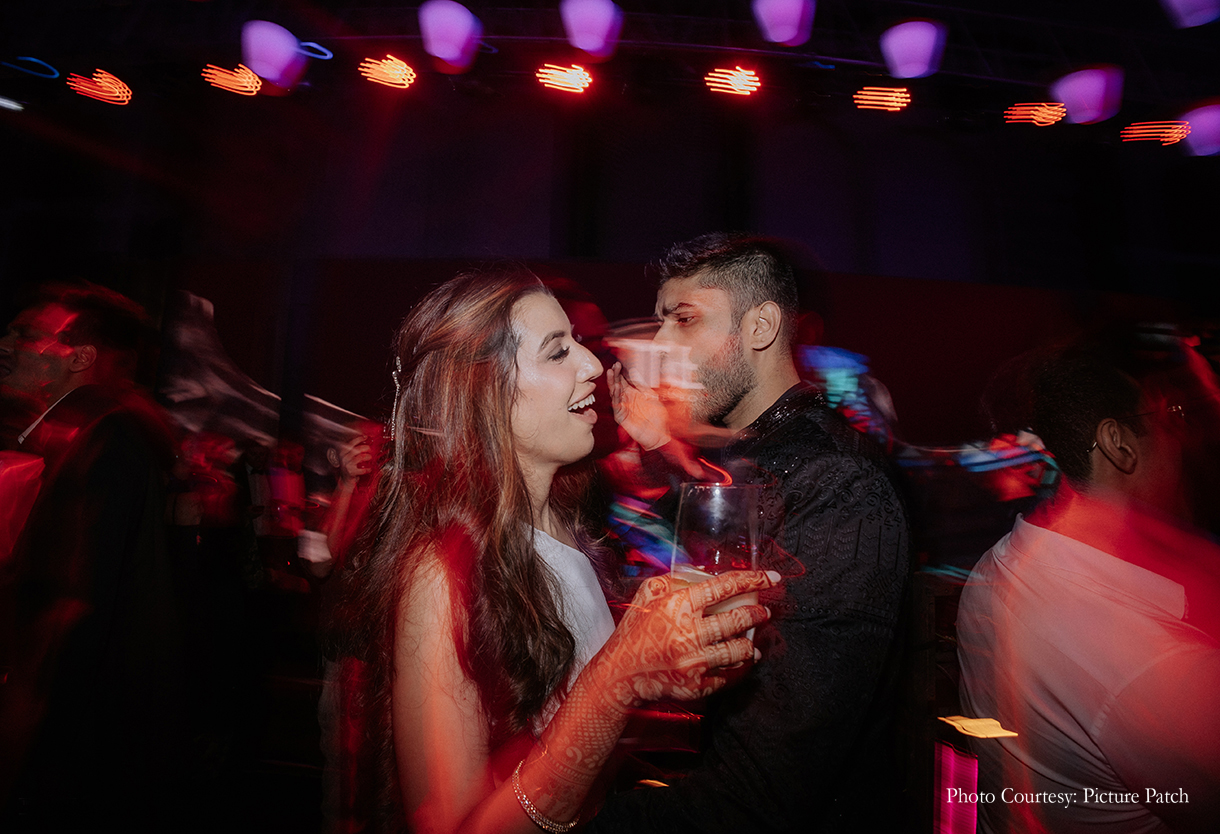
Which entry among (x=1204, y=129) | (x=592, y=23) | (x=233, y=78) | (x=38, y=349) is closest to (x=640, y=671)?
(x=38, y=349)

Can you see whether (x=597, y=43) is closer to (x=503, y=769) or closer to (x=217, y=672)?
(x=503, y=769)

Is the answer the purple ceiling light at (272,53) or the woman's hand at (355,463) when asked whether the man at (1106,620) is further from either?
the purple ceiling light at (272,53)

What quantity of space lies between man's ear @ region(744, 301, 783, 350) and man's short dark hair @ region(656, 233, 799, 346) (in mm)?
20

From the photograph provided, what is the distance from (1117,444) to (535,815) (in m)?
1.65

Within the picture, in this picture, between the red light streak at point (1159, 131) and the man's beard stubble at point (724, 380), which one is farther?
the red light streak at point (1159, 131)

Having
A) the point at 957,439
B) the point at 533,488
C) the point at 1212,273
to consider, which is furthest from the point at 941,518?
the point at 533,488

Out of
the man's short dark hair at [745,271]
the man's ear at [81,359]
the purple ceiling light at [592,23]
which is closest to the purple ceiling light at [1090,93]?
the purple ceiling light at [592,23]

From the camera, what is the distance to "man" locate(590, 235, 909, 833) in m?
1.14

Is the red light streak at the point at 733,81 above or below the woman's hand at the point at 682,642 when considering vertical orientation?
above

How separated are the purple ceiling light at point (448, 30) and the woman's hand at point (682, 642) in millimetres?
4044

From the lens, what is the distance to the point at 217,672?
341cm

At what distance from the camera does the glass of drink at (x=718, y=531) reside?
987 mm

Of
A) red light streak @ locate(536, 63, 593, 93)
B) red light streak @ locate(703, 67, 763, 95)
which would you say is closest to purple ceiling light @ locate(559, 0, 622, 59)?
red light streak @ locate(536, 63, 593, 93)

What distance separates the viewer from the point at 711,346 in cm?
185
